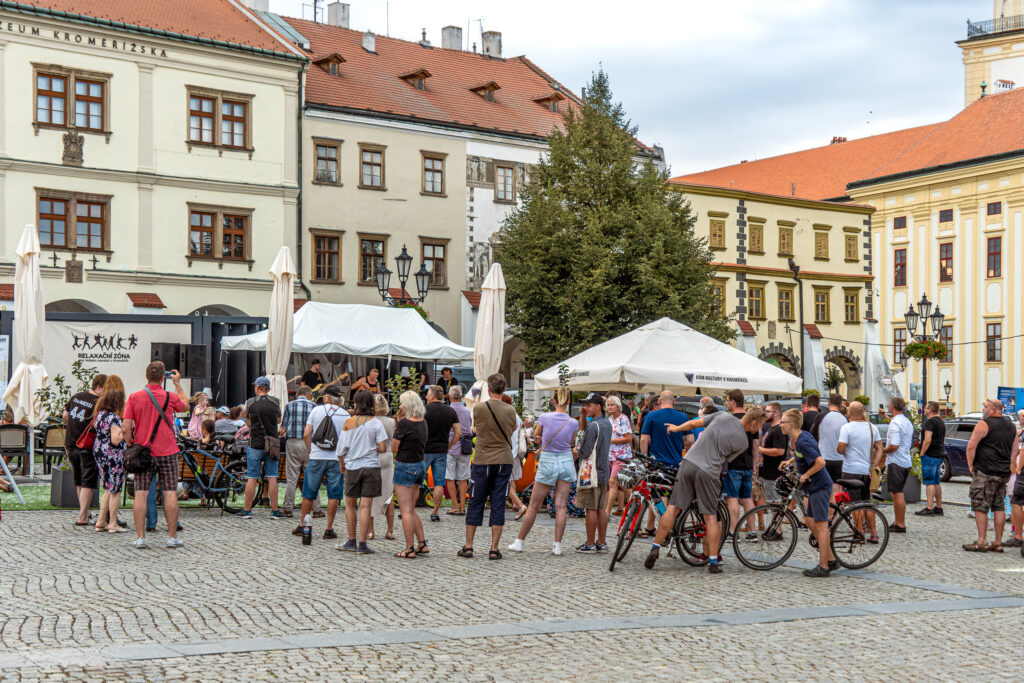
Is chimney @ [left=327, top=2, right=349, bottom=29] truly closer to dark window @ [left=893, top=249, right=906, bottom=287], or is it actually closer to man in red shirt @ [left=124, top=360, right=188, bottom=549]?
dark window @ [left=893, top=249, right=906, bottom=287]

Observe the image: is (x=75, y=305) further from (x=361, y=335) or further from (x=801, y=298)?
(x=801, y=298)

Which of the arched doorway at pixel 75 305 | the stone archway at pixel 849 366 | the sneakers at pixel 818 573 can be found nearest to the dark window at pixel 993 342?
the stone archway at pixel 849 366

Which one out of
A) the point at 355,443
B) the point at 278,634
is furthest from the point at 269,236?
the point at 278,634

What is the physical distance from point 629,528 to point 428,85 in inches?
1375

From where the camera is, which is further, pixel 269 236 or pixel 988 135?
pixel 988 135

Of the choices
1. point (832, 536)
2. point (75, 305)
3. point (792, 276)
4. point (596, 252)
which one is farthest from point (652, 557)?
point (792, 276)

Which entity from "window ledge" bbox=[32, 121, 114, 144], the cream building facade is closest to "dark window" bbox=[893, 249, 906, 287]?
the cream building facade

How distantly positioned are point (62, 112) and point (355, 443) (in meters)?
26.2

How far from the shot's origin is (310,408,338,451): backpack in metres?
14.4

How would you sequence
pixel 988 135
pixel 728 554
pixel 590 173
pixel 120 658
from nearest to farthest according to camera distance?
pixel 120 658 → pixel 728 554 → pixel 590 173 → pixel 988 135

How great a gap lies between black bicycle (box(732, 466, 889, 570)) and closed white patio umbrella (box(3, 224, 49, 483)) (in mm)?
10973

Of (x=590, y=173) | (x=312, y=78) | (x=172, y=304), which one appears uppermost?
(x=312, y=78)

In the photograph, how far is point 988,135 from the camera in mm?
62125

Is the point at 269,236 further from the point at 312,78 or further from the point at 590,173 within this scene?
the point at 590,173
